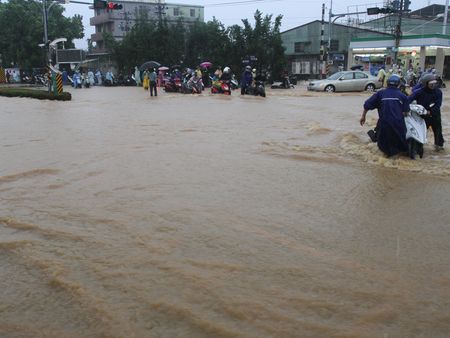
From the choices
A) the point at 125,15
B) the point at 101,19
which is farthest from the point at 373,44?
the point at 101,19

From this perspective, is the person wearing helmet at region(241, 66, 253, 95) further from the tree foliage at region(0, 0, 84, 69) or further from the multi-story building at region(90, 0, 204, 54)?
the multi-story building at region(90, 0, 204, 54)

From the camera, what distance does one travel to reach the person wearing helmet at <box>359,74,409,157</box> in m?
7.41

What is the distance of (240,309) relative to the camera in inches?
128

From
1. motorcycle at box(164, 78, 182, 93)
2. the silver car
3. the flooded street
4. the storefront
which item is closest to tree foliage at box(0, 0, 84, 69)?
motorcycle at box(164, 78, 182, 93)

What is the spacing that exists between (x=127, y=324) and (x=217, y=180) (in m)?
3.73

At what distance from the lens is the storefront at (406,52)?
36469mm

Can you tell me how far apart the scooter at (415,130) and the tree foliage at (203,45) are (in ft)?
97.7

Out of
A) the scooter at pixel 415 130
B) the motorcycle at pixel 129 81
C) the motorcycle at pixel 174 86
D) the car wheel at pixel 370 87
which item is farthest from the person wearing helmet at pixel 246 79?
the motorcycle at pixel 129 81

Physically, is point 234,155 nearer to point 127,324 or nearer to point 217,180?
point 217,180

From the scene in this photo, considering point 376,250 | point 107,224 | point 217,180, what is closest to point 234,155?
point 217,180

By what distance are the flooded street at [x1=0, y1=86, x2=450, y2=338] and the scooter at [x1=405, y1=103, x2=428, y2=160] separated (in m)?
0.23

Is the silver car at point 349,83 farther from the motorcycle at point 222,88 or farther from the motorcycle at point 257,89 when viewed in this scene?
the motorcycle at point 222,88

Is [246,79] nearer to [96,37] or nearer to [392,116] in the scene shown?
[392,116]

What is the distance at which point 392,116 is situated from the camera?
7.41 m
